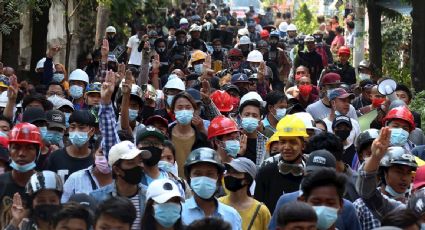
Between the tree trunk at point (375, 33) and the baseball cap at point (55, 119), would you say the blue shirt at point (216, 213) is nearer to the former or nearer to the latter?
the baseball cap at point (55, 119)

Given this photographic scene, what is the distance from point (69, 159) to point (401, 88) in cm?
551

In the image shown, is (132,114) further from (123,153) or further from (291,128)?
(123,153)

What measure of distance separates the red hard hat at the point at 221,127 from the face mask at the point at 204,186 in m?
2.61

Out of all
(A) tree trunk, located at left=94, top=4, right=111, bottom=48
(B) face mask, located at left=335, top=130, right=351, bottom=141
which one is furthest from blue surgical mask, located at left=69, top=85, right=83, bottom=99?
(A) tree trunk, located at left=94, top=4, right=111, bottom=48

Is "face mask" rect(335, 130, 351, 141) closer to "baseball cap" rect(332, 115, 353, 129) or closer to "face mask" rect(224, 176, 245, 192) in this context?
"baseball cap" rect(332, 115, 353, 129)

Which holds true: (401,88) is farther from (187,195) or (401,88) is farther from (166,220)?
(166,220)

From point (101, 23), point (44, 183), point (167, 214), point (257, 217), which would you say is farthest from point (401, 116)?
point (101, 23)

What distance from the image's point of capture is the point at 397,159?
32.5 ft

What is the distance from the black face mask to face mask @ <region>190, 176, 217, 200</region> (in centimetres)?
101

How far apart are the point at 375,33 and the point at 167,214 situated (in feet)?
63.6

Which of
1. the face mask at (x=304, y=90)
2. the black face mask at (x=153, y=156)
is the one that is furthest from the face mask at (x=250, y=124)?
the face mask at (x=304, y=90)

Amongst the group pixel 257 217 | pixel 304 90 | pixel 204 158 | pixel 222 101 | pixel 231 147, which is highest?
pixel 304 90

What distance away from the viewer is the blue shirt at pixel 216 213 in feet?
31.2

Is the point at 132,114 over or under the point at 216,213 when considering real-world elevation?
over
